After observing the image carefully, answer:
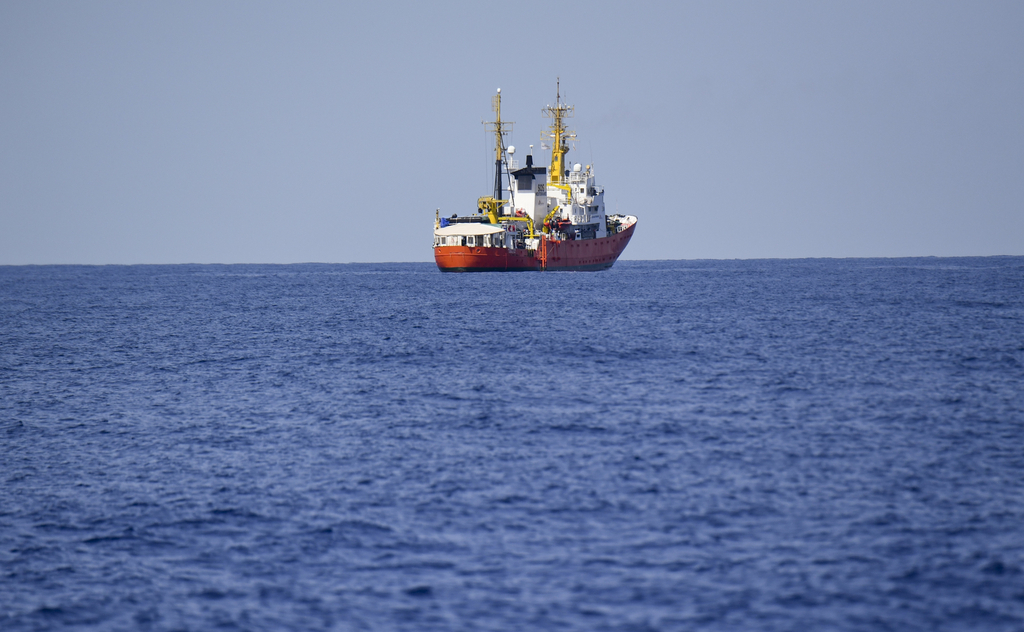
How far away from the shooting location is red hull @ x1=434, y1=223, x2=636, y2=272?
364 ft

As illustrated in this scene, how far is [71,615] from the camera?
1387cm

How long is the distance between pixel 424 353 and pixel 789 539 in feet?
95.7

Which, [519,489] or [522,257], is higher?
[522,257]

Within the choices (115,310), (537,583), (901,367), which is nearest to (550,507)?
(537,583)

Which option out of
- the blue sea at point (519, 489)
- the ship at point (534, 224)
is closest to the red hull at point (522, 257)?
the ship at point (534, 224)

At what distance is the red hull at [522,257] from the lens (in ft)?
364

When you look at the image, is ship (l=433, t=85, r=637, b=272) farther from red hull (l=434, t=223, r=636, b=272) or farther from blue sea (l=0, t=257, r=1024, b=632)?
blue sea (l=0, t=257, r=1024, b=632)

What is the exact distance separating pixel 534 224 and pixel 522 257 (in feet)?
15.4

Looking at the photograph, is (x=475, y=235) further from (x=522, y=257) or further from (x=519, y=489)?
(x=519, y=489)

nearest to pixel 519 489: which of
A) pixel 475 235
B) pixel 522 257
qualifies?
pixel 475 235

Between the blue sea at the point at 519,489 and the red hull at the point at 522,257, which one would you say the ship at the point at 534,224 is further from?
the blue sea at the point at 519,489

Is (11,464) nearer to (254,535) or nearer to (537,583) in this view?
(254,535)

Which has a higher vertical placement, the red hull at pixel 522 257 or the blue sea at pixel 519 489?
the red hull at pixel 522 257

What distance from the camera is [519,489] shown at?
1978 centimetres
